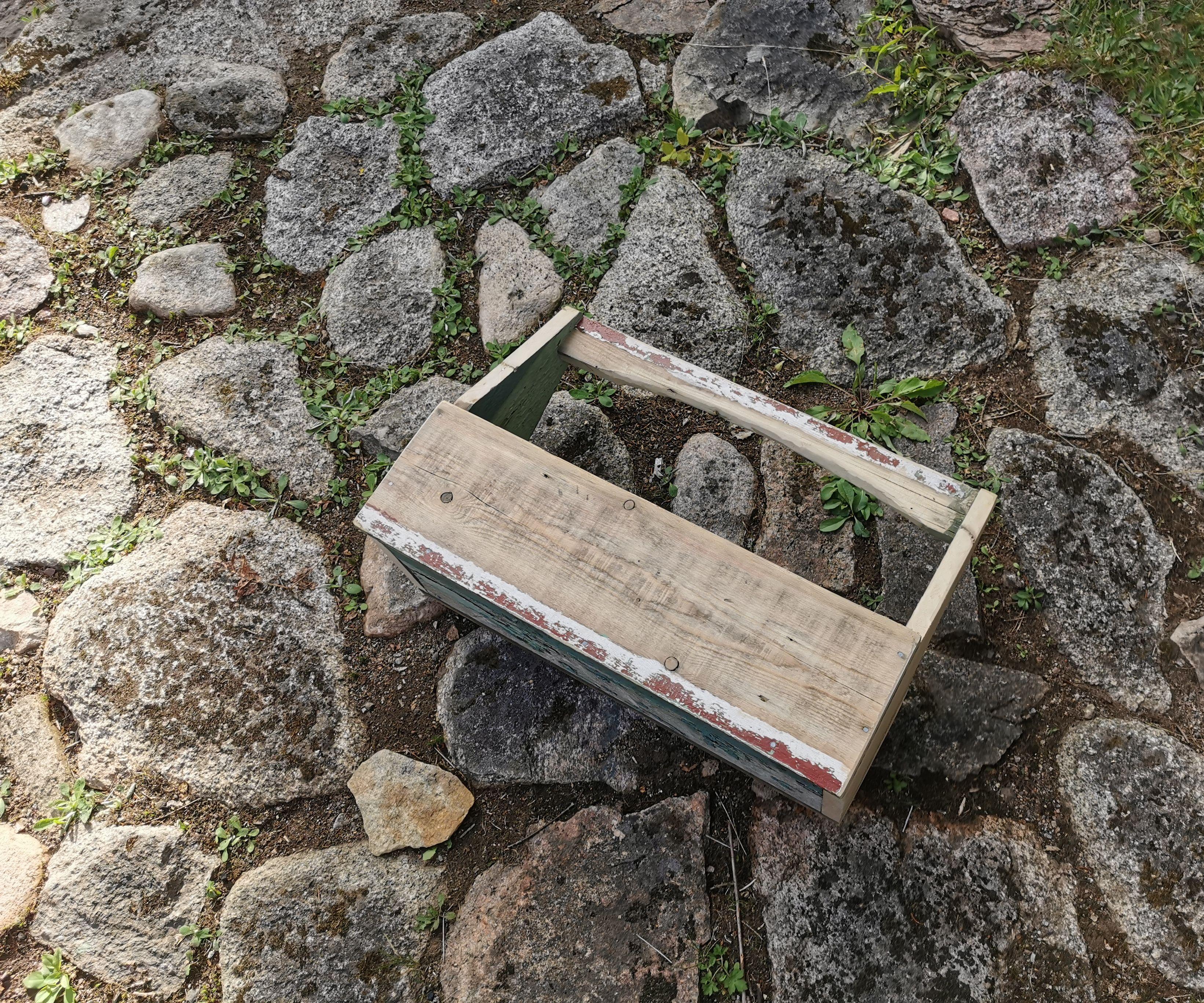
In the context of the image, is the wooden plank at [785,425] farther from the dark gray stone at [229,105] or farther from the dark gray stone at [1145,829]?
the dark gray stone at [229,105]

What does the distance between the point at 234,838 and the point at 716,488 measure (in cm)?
173

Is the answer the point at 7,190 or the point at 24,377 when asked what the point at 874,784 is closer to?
the point at 24,377

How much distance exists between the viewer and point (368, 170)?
3240 millimetres

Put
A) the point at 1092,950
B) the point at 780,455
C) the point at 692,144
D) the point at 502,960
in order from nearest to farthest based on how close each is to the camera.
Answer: the point at 1092,950 < the point at 502,960 < the point at 780,455 < the point at 692,144

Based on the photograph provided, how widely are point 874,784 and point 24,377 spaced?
124 inches

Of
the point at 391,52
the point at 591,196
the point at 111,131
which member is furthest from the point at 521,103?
the point at 111,131

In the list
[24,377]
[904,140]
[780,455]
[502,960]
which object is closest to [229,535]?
[24,377]

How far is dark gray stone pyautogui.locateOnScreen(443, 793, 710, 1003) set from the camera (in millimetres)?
1989

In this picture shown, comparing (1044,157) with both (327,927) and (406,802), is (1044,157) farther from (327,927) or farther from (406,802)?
(327,927)

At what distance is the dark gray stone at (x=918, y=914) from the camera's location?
1.88 meters

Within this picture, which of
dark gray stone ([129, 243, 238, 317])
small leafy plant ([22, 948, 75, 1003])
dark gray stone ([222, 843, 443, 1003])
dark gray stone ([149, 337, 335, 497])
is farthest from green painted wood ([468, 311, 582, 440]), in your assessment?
small leafy plant ([22, 948, 75, 1003])

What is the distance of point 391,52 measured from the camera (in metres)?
3.51

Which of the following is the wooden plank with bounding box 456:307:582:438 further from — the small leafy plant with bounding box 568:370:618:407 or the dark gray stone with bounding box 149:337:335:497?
the dark gray stone with bounding box 149:337:335:497

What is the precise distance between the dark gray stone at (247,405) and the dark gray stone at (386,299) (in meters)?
0.25
